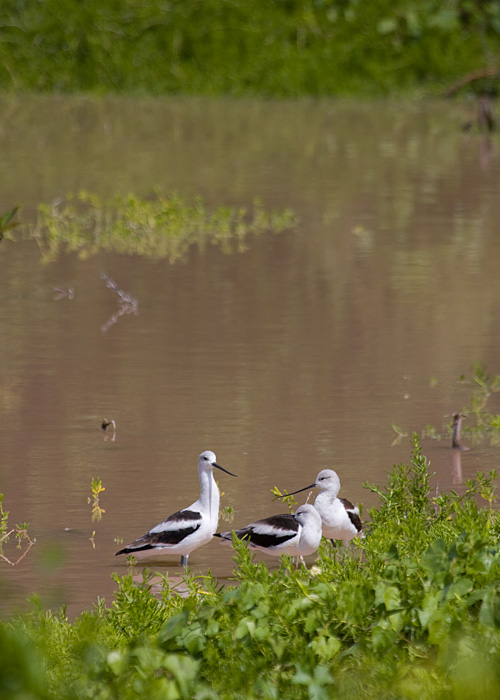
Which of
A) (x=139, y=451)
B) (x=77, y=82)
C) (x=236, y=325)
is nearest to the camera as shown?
(x=139, y=451)

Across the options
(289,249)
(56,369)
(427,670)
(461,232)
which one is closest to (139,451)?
(56,369)

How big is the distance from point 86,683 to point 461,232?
9.41 m

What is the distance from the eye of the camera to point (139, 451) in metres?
6.58

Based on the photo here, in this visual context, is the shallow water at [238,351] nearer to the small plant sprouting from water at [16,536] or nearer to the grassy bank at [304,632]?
the small plant sprouting from water at [16,536]

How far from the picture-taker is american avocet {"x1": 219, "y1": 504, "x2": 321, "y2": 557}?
16.7 feet

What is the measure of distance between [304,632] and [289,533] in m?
1.01

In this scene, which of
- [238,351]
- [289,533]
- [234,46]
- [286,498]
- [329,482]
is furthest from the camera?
[234,46]

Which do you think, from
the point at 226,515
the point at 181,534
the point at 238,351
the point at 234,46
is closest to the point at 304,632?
the point at 181,534

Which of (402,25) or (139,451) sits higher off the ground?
(402,25)

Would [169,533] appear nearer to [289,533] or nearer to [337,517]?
[289,533]

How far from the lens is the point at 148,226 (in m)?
12.7

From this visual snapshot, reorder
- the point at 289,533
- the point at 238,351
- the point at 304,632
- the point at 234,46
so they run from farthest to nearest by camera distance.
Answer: the point at 234,46
the point at 238,351
the point at 289,533
the point at 304,632

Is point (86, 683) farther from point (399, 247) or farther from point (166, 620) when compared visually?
point (399, 247)

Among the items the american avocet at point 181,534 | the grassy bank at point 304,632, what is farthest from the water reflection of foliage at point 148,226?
the grassy bank at point 304,632
